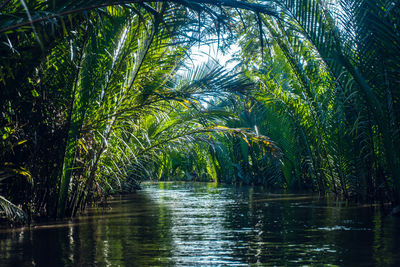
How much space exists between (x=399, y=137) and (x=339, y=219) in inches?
57.9

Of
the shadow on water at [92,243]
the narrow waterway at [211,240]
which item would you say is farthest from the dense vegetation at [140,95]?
the narrow waterway at [211,240]

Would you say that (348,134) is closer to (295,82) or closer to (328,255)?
(295,82)

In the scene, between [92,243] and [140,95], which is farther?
[140,95]

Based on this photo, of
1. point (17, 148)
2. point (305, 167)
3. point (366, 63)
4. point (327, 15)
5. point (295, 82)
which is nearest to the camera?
point (17, 148)

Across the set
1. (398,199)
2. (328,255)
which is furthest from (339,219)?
(328,255)

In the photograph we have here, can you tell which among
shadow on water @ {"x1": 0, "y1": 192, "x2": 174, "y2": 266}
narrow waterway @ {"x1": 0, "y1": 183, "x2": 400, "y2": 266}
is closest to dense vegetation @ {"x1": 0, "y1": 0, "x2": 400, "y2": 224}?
shadow on water @ {"x1": 0, "y1": 192, "x2": 174, "y2": 266}

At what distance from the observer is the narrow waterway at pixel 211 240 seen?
3.91m

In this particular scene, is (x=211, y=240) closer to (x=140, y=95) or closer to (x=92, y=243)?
(x=92, y=243)

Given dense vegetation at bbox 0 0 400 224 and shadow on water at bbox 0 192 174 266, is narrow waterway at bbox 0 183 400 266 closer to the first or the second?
shadow on water at bbox 0 192 174 266

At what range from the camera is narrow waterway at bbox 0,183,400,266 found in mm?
3912

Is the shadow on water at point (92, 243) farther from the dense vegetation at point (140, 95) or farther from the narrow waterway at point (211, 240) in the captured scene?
the dense vegetation at point (140, 95)

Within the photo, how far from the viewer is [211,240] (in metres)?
4.93

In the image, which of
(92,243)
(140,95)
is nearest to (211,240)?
(92,243)

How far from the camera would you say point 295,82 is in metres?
10.5
